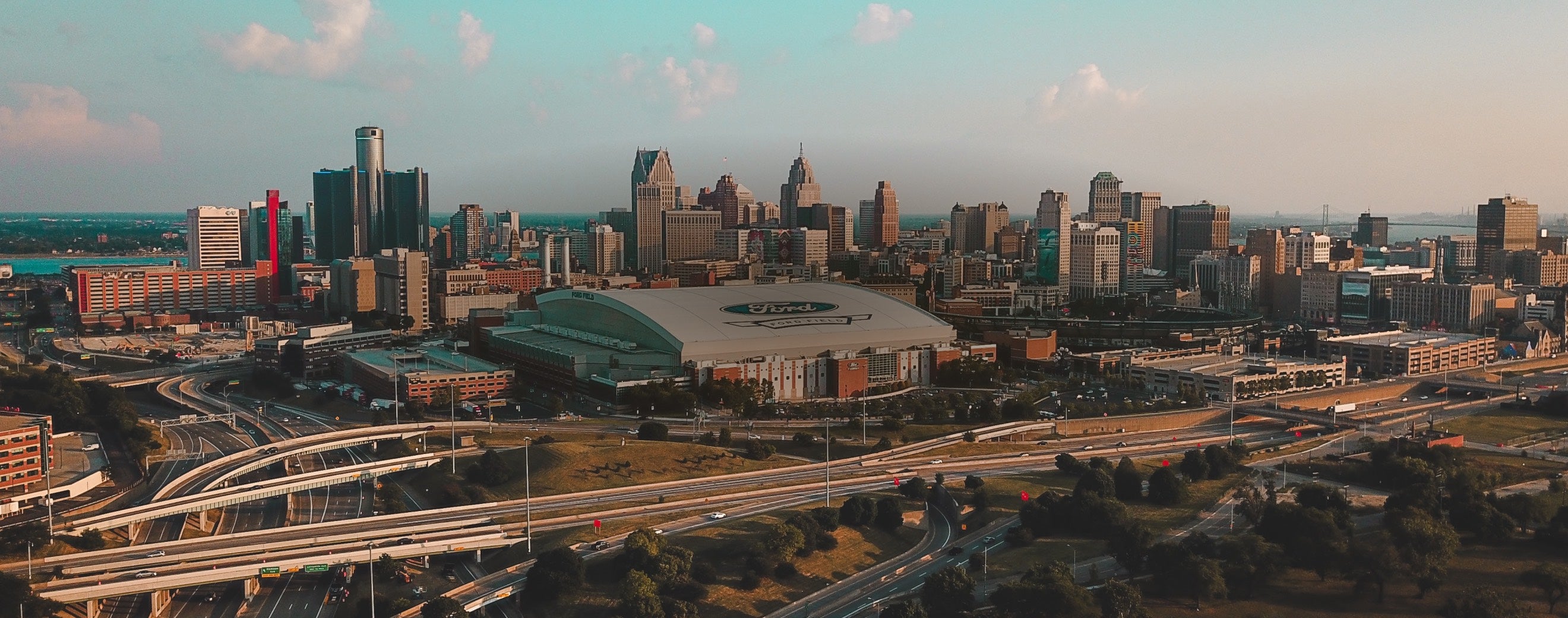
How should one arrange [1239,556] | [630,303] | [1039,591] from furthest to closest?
[630,303], [1239,556], [1039,591]

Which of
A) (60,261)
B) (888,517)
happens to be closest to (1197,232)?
(888,517)

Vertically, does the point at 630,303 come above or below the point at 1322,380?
above

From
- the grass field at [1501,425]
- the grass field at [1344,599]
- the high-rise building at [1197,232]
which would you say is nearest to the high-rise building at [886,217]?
the high-rise building at [1197,232]

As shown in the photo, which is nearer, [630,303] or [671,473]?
[671,473]

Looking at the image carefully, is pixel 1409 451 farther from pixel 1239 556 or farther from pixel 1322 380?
pixel 1322 380

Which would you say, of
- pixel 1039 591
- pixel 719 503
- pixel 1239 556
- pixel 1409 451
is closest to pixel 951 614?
pixel 1039 591

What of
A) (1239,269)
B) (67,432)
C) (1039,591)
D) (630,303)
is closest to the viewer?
(1039,591)

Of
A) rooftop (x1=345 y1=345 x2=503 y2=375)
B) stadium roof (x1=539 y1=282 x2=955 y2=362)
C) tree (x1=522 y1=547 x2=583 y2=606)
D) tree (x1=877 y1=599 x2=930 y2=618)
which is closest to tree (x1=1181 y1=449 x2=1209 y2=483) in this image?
tree (x1=877 y1=599 x2=930 y2=618)
